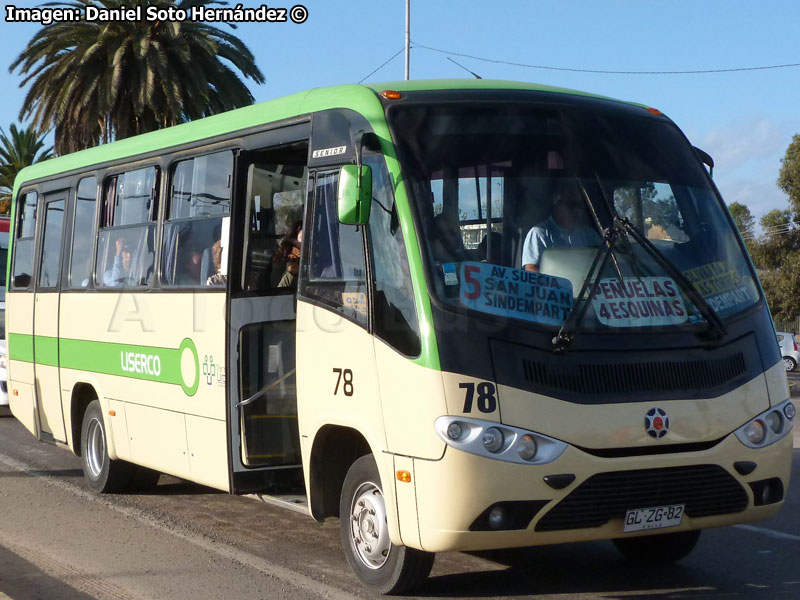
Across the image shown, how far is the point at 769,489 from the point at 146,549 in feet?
13.5

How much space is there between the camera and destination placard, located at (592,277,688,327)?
6012 mm

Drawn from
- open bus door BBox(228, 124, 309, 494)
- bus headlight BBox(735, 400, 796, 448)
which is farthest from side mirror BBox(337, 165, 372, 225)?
bus headlight BBox(735, 400, 796, 448)

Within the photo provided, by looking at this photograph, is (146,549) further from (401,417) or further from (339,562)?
(401,417)

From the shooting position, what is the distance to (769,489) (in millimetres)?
6230

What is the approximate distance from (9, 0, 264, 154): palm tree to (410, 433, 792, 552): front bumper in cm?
2170

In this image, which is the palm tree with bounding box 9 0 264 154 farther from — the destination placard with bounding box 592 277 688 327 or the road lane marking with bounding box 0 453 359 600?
the destination placard with bounding box 592 277 688 327

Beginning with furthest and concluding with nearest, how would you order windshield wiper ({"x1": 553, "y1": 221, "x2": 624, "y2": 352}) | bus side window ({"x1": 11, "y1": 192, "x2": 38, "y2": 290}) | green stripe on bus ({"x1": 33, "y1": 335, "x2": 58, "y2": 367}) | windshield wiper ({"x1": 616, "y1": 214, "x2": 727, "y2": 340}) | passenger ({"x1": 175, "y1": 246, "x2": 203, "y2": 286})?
bus side window ({"x1": 11, "y1": 192, "x2": 38, "y2": 290}) < green stripe on bus ({"x1": 33, "y1": 335, "x2": 58, "y2": 367}) < passenger ({"x1": 175, "y1": 246, "x2": 203, "y2": 286}) < windshield wiper ({"x1": 616, "y1": 214, "x2": 727, "y2": 340}) < windshield wiper ({"x1": 553, "y1": 221, "x2": 624, "y2": 352})

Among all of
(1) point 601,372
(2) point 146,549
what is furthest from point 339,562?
(1) point 601,372

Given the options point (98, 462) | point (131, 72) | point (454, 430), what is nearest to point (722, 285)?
point (454, 430)

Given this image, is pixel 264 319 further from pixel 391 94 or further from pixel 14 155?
pixel 14 155

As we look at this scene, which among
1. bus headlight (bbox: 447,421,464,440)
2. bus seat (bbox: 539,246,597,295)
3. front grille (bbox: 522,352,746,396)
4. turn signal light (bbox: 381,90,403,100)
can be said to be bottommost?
bus headlight (bbox: 447,421,464,440)

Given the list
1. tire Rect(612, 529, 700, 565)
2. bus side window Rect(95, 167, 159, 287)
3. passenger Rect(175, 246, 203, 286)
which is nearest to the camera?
tire Rect(612, 529, 700, 565)

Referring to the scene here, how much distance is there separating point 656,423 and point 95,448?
6.17 m

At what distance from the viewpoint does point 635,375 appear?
591cm
